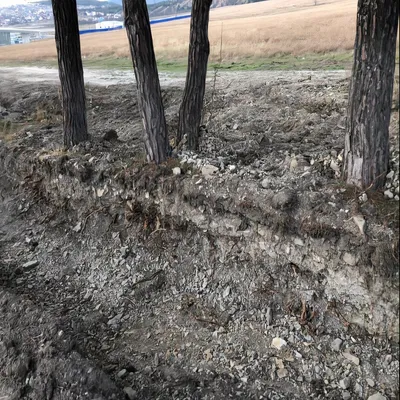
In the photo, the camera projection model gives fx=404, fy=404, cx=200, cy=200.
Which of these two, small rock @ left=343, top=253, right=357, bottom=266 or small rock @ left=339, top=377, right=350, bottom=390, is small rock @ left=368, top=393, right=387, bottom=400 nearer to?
small rock @ left=339, top=377, right=350, bottom=390

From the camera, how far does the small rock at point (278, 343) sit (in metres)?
4.99

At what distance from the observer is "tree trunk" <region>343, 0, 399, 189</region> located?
4414 millimetres

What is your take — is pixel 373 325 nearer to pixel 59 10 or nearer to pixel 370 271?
pixel 370 271

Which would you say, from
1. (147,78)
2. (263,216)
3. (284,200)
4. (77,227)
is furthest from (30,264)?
(284,200)

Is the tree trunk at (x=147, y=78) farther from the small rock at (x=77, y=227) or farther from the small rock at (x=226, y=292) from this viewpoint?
the small rock at (x=226, y=292)

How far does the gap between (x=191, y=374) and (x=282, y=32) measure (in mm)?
22352

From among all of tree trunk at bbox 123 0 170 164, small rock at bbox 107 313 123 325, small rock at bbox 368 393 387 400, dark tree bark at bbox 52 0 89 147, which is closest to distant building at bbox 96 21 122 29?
dark tree bark at bbox 52 0 89 147

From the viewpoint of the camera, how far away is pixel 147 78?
640cm

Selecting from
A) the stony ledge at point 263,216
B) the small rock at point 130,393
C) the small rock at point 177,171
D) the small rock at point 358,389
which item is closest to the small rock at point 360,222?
the stony ledge at point 263,216

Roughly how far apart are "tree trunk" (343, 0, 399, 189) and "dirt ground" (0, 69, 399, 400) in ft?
0.69

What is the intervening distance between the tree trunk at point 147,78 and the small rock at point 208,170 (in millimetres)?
889

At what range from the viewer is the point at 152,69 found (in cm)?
641

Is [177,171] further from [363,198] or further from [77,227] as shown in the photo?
[363,198]

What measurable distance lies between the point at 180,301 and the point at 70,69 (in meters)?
5.17
